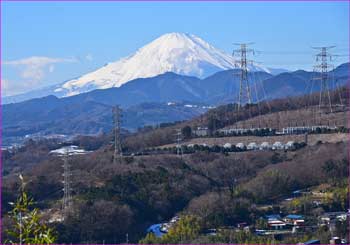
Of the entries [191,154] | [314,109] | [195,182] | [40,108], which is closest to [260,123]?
[314,109]

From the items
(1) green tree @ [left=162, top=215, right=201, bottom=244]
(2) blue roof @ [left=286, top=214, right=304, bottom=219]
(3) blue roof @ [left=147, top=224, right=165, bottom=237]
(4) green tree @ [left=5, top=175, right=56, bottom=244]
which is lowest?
(3) blue roof @ [left=147, top=224, right=165, bottom=237]

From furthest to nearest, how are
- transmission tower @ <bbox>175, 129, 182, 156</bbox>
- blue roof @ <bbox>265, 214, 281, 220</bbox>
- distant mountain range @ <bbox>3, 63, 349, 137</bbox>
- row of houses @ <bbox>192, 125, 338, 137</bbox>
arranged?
distant mountain range @ <bbox>3, 63, 349, 137</bbox>, row of houses @ <bbox>192, 125, 338, 137</bbox>, transmission tower @ <bbox>175, 129, 182, 156</bbox>, blue roof @ <bbox>265, 214, 281, 220</bbox>

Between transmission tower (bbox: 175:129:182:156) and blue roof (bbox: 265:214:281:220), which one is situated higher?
transmission tower (bbox: 175:129:182:156)

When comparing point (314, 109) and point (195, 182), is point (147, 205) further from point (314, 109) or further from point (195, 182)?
point (314, 109)

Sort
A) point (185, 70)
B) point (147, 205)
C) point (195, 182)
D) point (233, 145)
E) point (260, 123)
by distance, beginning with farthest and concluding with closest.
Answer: point (185, 70) < point (260, 123) < point (233, 145) < point (195, 182) < point (147, 205)

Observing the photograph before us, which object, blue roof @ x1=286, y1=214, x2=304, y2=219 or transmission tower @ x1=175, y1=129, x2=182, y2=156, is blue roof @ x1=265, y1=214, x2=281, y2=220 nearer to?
blue roof @ x1=286, y1=214, x2=304, y2=219

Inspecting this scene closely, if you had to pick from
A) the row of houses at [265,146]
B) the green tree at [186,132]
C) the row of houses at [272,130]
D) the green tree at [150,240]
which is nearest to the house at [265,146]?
the row of houses at [265,146]

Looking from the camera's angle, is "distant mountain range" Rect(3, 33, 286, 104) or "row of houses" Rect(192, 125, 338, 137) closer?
"row of houses" Rect(192, 125, 338, 137)

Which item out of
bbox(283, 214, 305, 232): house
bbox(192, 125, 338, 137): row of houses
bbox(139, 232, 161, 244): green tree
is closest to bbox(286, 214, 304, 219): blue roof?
bbox(283, 214, 305, 232): house
